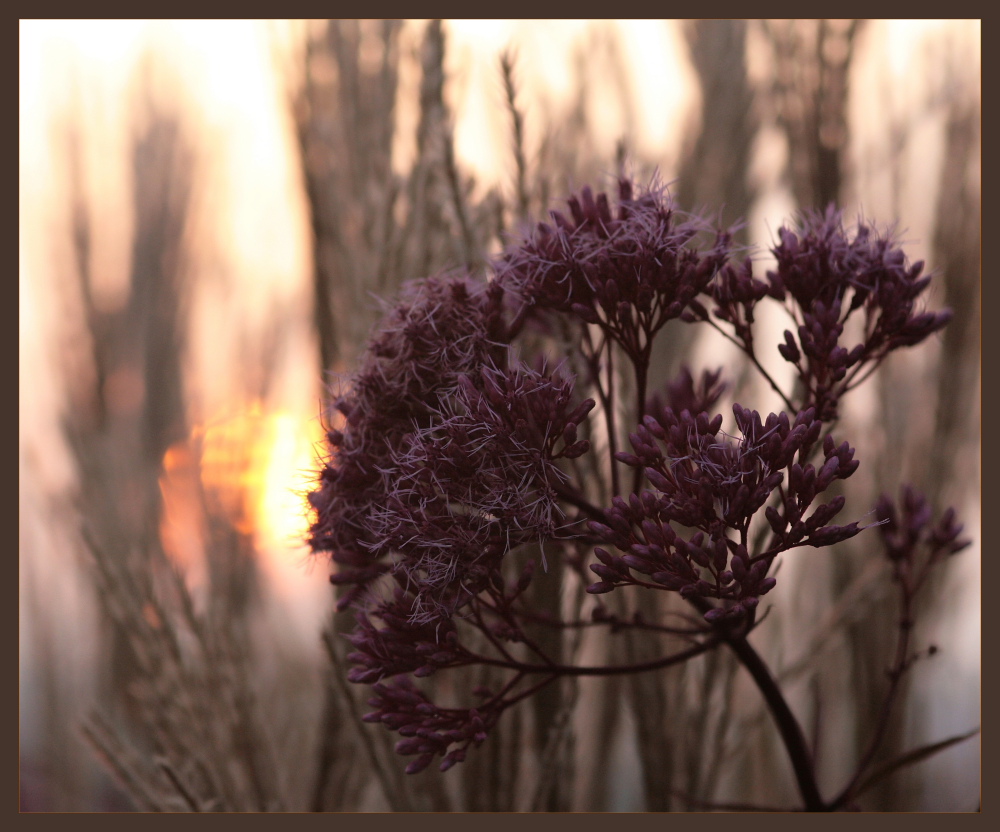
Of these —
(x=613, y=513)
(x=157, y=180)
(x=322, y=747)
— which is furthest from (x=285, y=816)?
(x=157, y=180)

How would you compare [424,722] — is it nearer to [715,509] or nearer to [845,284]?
[715,509]

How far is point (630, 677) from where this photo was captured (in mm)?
795

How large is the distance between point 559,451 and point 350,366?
0.86ft

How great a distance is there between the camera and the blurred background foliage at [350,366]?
788 millimetres

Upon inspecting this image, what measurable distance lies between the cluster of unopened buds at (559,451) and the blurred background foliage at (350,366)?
79mm

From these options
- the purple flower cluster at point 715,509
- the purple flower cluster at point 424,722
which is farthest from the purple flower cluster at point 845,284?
the purple flower cluster at point 424,722

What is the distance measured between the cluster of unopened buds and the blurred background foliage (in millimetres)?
79

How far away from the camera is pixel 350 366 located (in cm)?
72

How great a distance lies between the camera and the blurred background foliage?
2.58ft

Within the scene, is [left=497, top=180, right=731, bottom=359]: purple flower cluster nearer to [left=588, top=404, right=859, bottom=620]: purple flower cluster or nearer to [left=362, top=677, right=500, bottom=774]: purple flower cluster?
[left=588, top=404, right=859, bottom=620]: purple flower cluster

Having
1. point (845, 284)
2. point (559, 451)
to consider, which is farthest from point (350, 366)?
point (845, 284)

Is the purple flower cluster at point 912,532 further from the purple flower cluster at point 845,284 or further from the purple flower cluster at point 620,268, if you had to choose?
the purple flower cluster at point 620,268

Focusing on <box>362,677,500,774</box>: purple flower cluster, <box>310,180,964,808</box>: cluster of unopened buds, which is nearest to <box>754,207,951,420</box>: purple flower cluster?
<box>310,180,964,808</box>: cluster of unopened buds

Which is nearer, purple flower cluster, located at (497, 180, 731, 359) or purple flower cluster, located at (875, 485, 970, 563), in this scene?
purple flower cluster, located at (497, 180, 731, 359)
